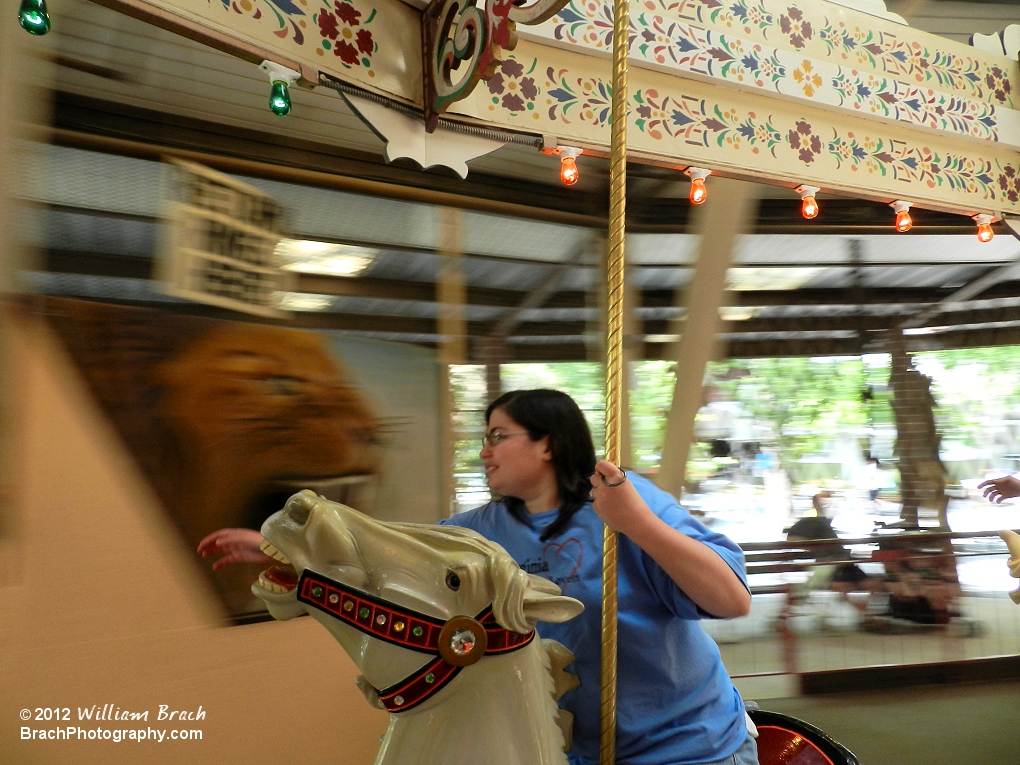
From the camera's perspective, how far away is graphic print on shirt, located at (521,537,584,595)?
51.1 inches

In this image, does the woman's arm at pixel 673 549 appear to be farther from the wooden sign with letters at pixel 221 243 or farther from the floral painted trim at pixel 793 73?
the wooden sign with letters at pixel 221 243

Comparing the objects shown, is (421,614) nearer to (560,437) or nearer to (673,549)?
(673,549)

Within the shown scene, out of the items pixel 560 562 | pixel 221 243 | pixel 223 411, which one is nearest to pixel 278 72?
pixel 221 243

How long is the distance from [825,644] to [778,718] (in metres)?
3.79

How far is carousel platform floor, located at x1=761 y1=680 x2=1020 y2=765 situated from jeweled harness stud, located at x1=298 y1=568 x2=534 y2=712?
3.65m

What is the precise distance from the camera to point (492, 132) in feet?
6.82

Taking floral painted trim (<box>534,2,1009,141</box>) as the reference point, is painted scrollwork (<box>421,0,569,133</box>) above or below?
below

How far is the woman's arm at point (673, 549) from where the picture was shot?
108 cm

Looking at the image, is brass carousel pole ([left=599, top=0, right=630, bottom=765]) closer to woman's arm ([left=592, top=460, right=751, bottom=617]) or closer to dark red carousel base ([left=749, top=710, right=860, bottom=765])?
woman's arm ([left=592, top=460, right=751, bottom=617])

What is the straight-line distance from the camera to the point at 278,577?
36.4 inches

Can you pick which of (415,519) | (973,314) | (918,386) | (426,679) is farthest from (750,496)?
(426,679)

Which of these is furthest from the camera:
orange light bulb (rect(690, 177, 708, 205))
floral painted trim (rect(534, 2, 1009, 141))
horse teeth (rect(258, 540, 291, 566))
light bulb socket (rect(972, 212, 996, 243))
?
light bulb socket (rect(972, 212, 996, 243))

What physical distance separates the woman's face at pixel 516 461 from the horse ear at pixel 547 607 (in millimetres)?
421

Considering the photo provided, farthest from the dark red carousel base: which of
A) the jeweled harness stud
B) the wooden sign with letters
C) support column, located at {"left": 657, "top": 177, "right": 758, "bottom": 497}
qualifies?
support column, located at {"left": 657, "top": 177, "right": 758, "bottom": 497}
